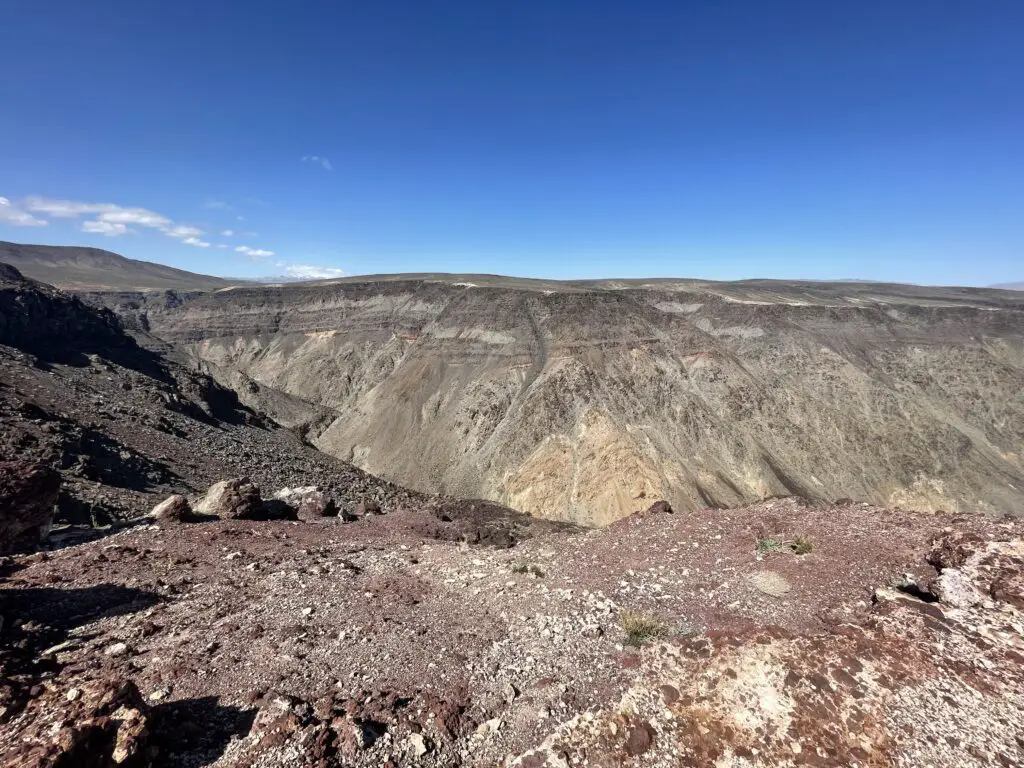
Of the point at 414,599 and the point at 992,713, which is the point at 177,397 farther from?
the point at 992,713

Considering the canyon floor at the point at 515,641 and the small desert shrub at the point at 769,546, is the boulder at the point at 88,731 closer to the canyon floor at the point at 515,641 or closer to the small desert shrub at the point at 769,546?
the canyon floor at the point at 515,641

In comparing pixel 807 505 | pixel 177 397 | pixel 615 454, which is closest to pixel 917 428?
pixel 615 454

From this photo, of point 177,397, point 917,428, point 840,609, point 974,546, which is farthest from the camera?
point 917,428

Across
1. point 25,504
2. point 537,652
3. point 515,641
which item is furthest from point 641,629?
point 25,504

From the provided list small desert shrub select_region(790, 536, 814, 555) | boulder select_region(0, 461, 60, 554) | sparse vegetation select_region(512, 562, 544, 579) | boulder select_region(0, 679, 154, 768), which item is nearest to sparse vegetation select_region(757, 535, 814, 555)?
small desert shrub select_region(790, 536, 814, 555)

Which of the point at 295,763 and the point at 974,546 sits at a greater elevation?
the point at 974,546
